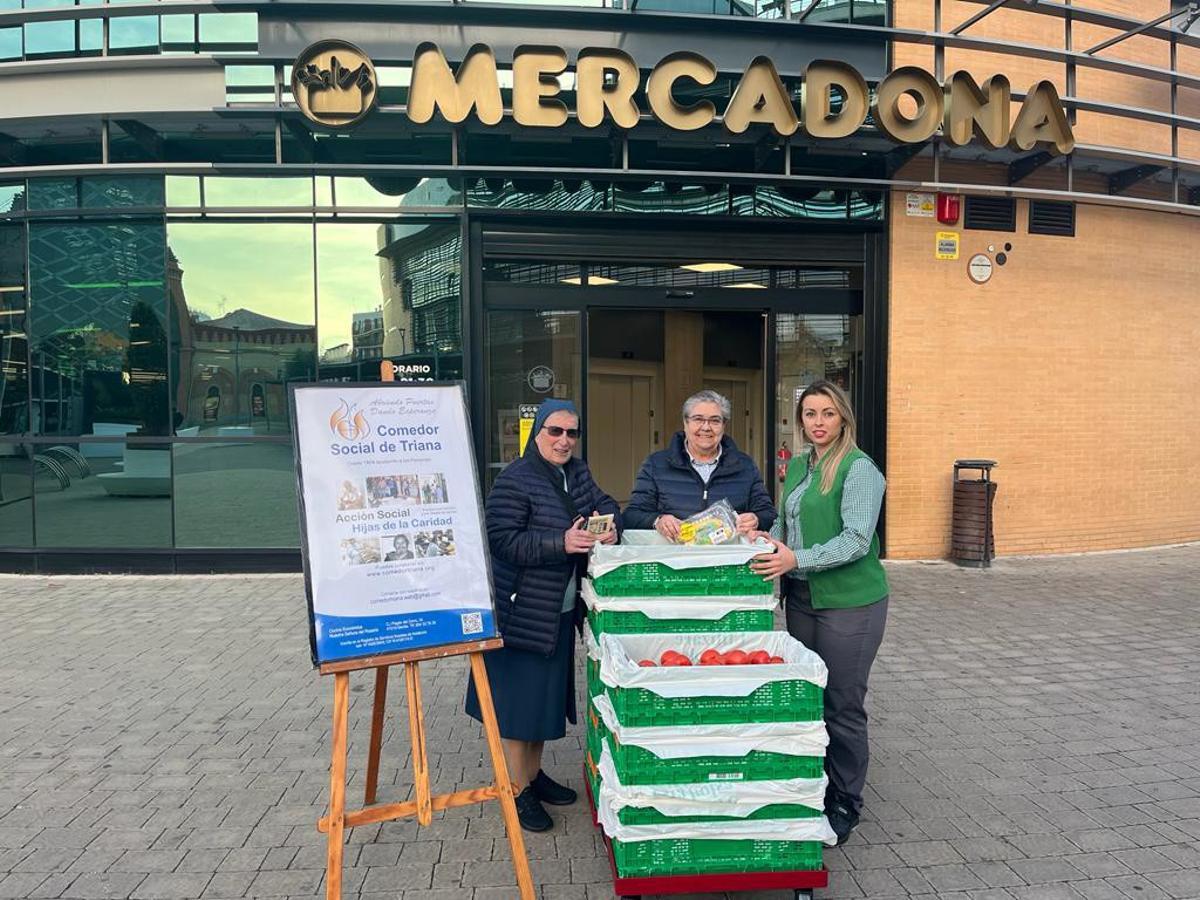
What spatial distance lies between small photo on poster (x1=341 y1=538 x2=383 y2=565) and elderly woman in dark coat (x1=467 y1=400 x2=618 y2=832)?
58cm

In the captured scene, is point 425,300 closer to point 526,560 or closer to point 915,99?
point 915,99

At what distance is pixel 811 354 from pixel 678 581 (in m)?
6.54

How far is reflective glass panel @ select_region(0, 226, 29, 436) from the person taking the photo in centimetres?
829

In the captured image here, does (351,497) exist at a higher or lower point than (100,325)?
lower

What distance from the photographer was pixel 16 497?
8305 mm

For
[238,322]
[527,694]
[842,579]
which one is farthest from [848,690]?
[238,322]

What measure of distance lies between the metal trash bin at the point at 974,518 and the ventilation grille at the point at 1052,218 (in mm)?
2716

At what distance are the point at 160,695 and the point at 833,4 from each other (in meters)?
8.71

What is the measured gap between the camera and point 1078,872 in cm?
317

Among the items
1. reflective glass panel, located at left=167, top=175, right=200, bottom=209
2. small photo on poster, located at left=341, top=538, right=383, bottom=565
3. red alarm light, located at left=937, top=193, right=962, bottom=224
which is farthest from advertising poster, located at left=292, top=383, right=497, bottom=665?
red alarm light, located at left=937, top=193, right=962, bottom=224

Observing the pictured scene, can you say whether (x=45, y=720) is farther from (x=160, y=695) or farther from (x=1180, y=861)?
(x=1180, y=861)

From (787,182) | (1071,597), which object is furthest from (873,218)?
(1071,597)

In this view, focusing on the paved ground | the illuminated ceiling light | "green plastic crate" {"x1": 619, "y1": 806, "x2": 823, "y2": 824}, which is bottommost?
the paved ground

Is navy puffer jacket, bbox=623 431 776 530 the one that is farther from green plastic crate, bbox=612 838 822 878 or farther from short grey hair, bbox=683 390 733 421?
green plastic crate, bbox=612 838 822 878
